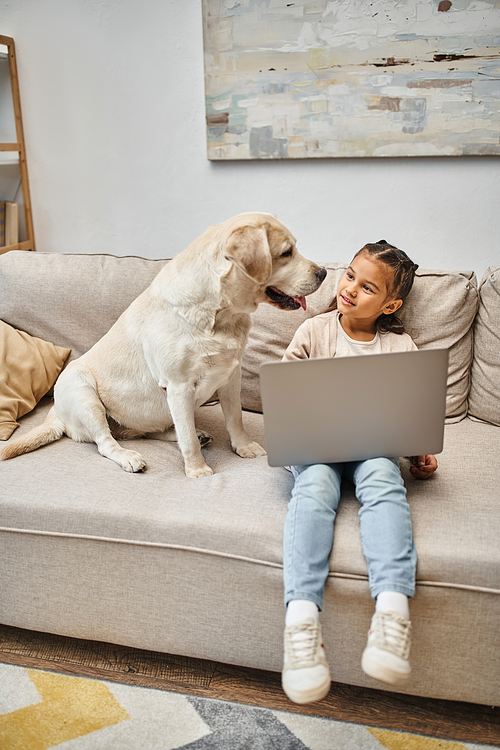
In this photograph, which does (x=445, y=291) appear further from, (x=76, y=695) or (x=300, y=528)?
(x=76, y=695)

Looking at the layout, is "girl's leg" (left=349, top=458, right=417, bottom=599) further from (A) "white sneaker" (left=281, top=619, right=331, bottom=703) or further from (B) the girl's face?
(B) the girl's face

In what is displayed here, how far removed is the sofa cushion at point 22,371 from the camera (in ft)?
6.23

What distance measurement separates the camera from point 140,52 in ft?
8.52

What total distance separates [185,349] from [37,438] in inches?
22.2

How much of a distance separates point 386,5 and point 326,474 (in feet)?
6.36

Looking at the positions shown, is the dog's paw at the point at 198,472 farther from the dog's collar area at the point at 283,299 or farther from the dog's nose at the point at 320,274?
the dog's nose at the point at 320,274

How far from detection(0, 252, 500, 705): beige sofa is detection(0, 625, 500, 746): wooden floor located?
7 cm

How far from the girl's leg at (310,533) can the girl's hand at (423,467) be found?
0.27 m

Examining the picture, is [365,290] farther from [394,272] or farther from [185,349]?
[185,349]

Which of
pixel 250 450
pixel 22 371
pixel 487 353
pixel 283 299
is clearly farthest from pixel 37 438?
pixel 487 353

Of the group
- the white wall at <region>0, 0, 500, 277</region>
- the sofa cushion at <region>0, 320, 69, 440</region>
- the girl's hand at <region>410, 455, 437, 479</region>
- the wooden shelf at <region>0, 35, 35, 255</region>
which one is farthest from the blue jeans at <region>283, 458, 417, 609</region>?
the wooden shelf at <region>0, 35, 35, 255</region>

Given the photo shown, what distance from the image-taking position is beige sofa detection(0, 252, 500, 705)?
1246 millimetres

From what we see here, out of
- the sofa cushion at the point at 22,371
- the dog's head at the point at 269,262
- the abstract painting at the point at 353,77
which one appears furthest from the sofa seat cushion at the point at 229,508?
the abstract painting at the point at 353,77

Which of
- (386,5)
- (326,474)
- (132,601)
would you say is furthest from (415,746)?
(386,5)
